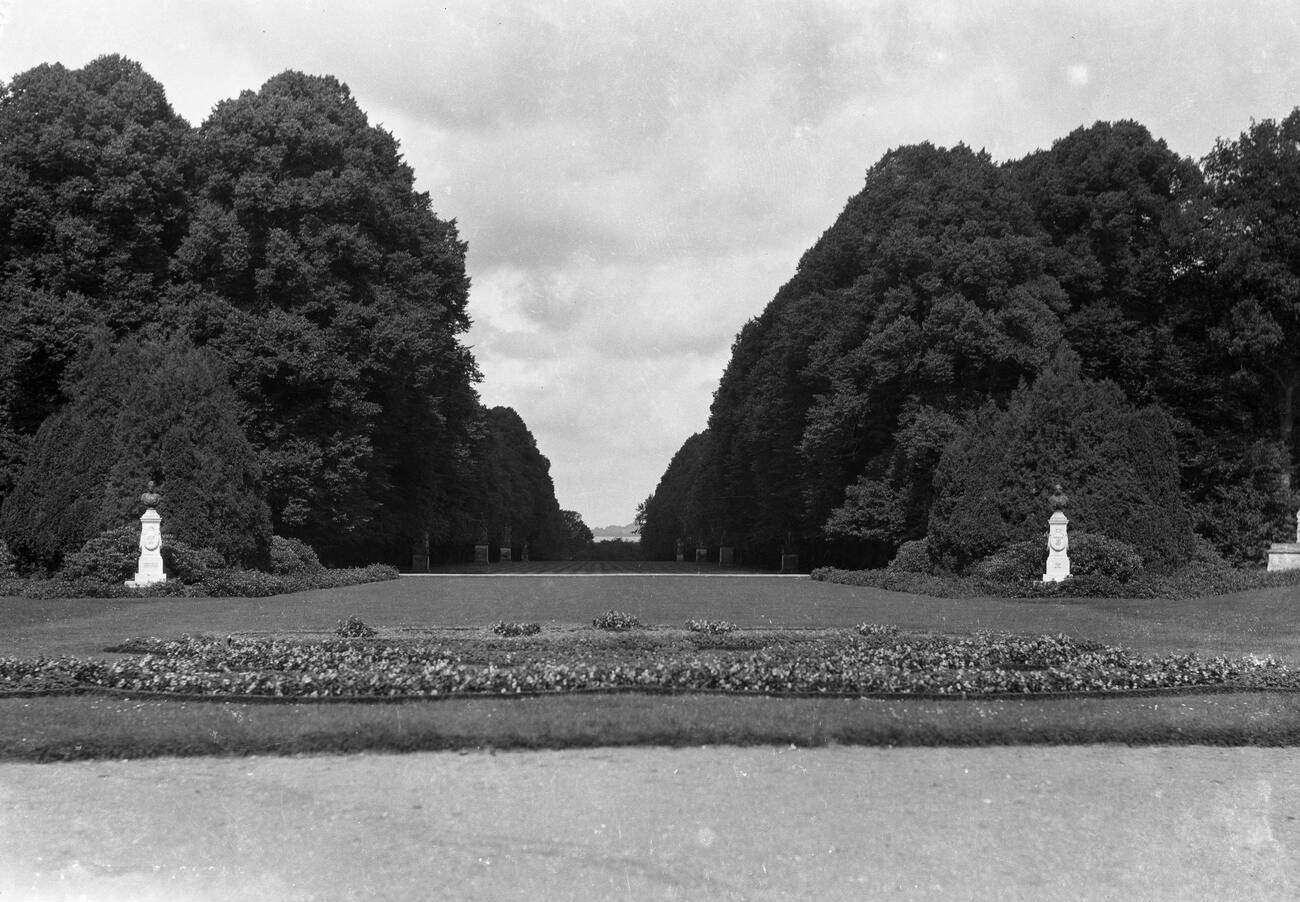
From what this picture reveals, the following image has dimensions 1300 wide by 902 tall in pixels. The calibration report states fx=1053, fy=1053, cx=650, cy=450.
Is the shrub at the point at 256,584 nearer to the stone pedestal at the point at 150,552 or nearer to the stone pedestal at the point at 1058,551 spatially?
the stone pedestal at the point at 150,552

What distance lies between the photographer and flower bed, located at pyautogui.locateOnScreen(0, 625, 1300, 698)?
10133 mm

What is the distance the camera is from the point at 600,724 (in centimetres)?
855

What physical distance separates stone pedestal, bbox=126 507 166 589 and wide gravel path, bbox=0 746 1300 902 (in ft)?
58.1

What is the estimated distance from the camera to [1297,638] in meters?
16.0

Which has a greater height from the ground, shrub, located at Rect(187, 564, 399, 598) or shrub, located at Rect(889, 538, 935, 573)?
shrub, located at Rect(889, 538, 935, 573)

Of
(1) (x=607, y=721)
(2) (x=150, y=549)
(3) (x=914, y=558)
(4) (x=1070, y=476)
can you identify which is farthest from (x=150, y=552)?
(4) (x=1070, y=476)

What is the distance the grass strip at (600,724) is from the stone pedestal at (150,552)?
50.2 feet

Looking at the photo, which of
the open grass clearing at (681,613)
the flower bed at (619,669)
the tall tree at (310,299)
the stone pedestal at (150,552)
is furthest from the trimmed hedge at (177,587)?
the flower bed at (619,669)

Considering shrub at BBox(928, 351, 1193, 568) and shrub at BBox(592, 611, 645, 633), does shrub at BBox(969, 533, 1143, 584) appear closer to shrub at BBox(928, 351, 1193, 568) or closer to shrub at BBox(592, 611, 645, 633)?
shrub at BBox(928, 351, 1193, 568)

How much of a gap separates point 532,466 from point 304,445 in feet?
228

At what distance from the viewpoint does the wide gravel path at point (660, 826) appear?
5223mm

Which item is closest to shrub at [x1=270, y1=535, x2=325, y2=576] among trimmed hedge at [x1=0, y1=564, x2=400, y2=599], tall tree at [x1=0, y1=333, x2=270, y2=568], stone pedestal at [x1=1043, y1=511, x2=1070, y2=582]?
tall tree at [x1=0, y1=333, x2=270, y2=568]

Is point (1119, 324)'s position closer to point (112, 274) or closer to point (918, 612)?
point (918, 612)

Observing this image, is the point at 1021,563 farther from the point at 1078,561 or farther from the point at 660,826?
the point at 660,826
